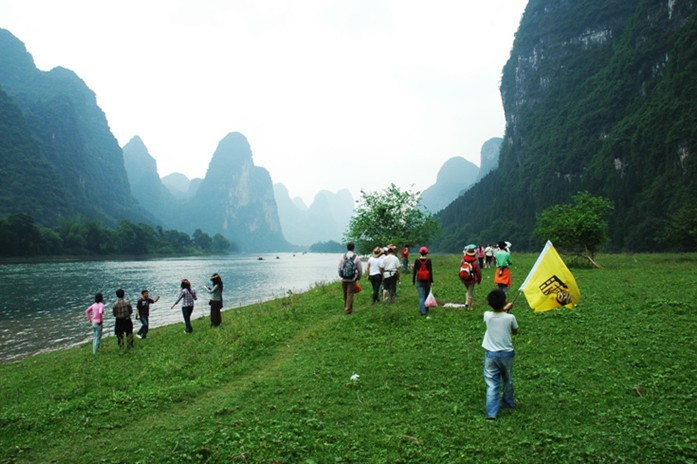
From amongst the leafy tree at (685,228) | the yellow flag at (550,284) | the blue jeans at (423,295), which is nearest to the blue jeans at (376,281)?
the blue jeans at (423,295)

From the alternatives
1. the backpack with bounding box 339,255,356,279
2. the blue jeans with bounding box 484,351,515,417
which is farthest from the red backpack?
the blue jeans with bounding box 484,351,515,417

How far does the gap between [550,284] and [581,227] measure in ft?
93.1

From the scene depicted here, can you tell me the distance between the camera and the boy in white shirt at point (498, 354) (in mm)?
6976

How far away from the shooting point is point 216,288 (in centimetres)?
1858

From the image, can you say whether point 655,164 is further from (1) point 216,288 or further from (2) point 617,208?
(1) point 216,288

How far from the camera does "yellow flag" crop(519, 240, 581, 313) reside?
988 cm

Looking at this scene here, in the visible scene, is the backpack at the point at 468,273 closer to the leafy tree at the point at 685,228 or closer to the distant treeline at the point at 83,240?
the leafy tree at the point at 685,228

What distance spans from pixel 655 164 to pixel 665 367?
12085 centimetres

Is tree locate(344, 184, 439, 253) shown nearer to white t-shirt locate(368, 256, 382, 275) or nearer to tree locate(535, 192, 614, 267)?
tree locate(535, 192, 614, 267)

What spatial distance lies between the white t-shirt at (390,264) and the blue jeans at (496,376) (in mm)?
8738

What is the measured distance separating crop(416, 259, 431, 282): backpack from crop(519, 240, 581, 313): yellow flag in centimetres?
478

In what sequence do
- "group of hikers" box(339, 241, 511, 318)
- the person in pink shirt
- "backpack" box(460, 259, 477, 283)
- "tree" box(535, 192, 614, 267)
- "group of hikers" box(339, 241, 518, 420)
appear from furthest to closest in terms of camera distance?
"tree" box(535, 192, 614, 267) < the person in pink shirt < "group of hikers" box(339, 241, 511, 318) < "backpack" box(460, 259, 477, 283) < "group of hikers" box(339, 241, 518, 420)

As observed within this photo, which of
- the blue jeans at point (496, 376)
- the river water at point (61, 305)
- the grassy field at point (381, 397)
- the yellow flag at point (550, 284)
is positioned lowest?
the river water at point (61, 305)

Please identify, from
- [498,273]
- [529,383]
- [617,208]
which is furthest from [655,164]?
[529,383]
